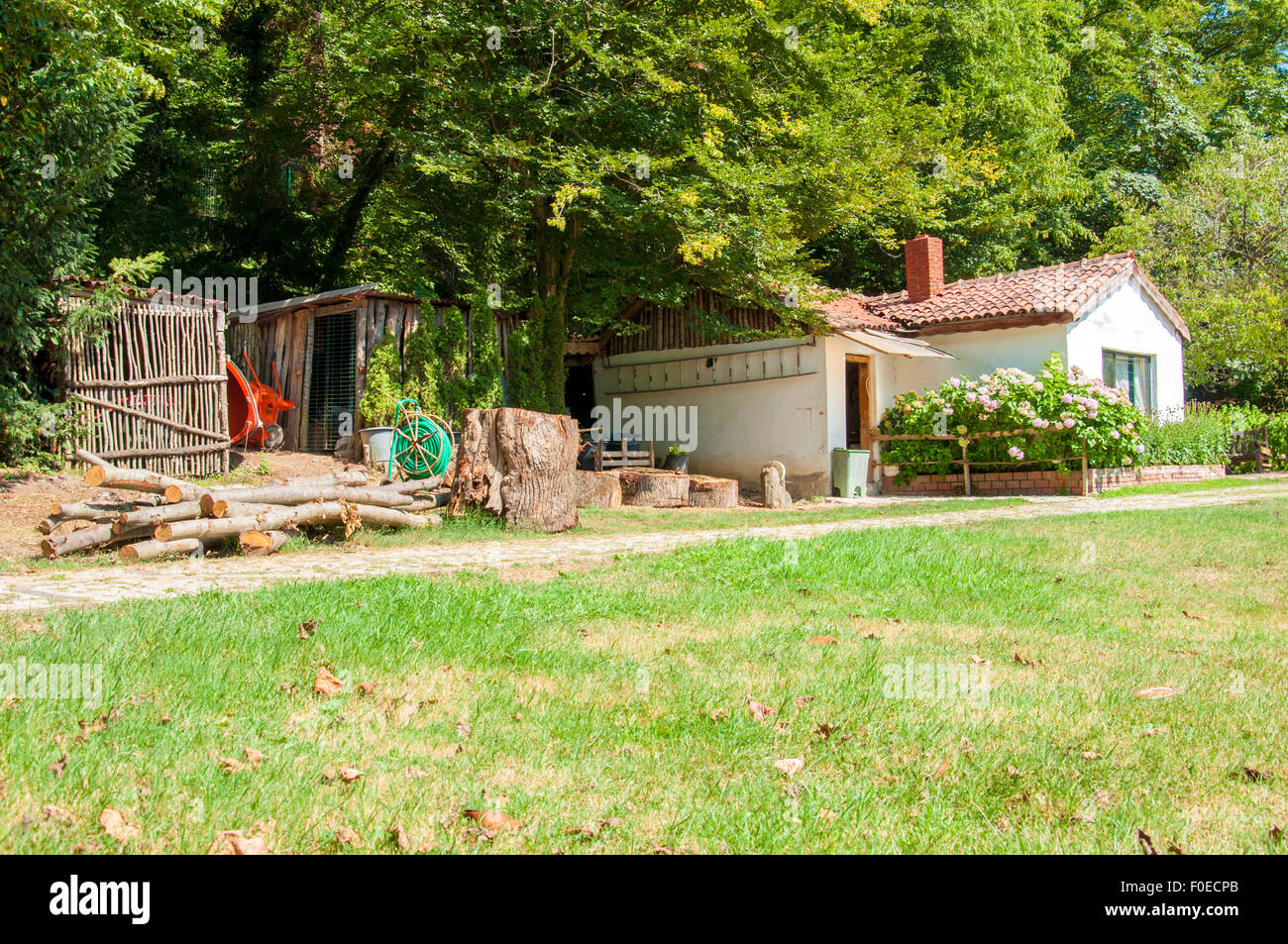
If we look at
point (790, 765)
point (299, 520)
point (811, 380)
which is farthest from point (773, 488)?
point (790, 765)

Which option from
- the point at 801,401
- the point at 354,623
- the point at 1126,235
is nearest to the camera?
the point at 354,623

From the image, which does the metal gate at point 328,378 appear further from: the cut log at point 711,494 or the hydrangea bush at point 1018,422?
the hydrangea bush at point 1018,422

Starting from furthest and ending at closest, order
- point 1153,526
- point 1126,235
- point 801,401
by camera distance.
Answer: point 1126,235
point 801,401
point 1153,526

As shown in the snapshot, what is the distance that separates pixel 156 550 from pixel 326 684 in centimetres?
487

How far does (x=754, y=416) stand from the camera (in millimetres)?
20734

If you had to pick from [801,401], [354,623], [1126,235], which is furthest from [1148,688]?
[1126,235]

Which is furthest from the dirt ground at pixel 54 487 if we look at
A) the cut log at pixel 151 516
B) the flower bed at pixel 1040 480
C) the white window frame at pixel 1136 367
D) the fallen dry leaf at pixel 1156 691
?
the white window frame at pixel 1136 367

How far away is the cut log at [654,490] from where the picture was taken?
52.3ft

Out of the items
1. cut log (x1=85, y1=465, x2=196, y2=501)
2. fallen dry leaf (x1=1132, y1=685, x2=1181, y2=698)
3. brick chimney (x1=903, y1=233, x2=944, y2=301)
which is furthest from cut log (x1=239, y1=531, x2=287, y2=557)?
brick chimney (x1=903, y1=233, x2=944, y2=301)

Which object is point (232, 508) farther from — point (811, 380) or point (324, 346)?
point (811, 380)

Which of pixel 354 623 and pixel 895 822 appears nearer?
pixel 895 822
